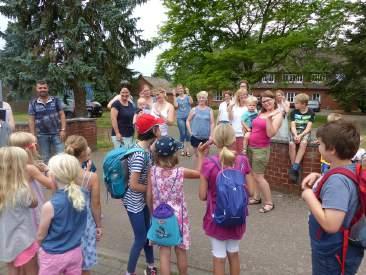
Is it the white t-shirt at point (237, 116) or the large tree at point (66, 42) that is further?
the large tree at point (66, 42)

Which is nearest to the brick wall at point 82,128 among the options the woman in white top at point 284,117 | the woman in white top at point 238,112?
the woman in white top at point 238,112

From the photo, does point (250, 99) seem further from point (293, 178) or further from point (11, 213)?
point (11, 213)

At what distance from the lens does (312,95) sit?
56250 mm

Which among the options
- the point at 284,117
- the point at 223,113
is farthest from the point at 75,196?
the point at 223,113

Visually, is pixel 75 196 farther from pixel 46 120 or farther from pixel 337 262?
pixel 46 120

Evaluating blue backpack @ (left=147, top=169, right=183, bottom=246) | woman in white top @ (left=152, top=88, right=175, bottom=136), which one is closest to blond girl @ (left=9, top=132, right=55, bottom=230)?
blue backpack @ (left=147, top=169, right=183, bottom=246)

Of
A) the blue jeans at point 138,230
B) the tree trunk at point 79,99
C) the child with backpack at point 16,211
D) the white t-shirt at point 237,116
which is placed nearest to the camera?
the child with backpack at point 16,211

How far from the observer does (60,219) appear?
270 centimetres

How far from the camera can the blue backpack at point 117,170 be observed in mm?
3219

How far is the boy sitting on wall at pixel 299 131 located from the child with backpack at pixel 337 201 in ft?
11.6

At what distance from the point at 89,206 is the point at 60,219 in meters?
0.50

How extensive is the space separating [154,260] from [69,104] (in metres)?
18.1

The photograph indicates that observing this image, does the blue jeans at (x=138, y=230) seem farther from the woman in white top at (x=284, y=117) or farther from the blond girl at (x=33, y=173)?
the woman in white top at (x=284, y=117)

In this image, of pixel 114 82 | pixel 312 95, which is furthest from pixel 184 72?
pixel 312 95
